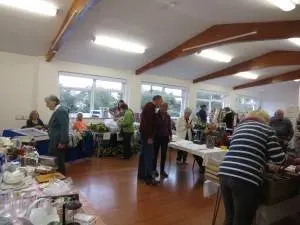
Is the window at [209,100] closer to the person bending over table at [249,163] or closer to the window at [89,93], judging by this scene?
the window at [89,93]

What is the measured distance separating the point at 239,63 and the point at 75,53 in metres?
4.90

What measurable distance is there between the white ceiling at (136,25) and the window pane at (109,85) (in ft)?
2.02

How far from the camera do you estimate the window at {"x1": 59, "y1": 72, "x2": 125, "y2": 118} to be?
680 cm

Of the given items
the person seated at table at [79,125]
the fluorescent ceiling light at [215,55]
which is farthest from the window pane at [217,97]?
the person seated at table at [79,125]

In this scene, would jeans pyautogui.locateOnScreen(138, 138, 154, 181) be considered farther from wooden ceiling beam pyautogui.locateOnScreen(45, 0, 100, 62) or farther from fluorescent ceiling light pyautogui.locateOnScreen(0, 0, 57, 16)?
fluorescent ceiling light pyautogui.locateOnScreen(0, 0, 57, 16)

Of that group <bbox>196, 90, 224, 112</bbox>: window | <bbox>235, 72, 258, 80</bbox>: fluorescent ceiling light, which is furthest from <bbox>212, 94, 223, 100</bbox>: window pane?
<bbox>235, 72, 258, 80</bbox>: fluorescent ceiling light

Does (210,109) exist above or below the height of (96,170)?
above

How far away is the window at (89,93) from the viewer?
22.3ft

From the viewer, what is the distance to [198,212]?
315 centimetres

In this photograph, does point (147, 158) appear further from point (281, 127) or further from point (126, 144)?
point (281, 127)

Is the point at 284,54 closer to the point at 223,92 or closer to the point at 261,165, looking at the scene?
the point at 223,92

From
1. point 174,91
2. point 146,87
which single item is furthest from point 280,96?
point 146,87

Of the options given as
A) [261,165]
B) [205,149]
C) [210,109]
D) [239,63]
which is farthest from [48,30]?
[210,109]

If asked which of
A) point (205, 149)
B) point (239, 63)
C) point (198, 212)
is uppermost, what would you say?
point (239, 63)
